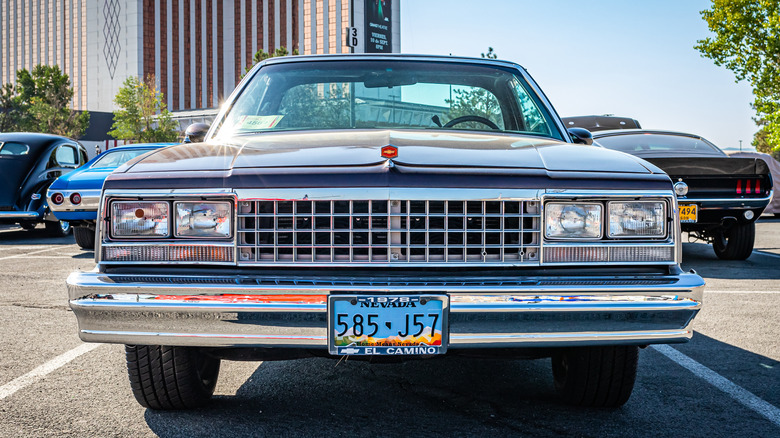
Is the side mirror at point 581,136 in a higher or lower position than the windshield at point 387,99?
lower

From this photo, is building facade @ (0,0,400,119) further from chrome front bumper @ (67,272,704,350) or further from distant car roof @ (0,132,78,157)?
chrome front bumper @ (67,272,704,350)

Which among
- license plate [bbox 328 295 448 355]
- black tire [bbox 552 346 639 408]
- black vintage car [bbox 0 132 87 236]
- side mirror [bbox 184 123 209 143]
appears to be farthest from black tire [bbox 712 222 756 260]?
black vintage car [bbox 0 132 87 236]

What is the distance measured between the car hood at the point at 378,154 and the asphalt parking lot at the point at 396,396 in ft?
3.44

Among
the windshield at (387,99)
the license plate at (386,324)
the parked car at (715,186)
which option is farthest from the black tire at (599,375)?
the parked car at (715,186)

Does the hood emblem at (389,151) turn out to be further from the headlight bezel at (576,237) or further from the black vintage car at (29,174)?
the black vintage car at (29,174)

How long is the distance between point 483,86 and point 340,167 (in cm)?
172

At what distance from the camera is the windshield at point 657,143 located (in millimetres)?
8688

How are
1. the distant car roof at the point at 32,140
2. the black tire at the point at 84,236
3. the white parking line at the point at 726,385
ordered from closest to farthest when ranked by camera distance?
the white parking line at the point at 726,385 < the black tire at the point at 84,236 < the distant car roof at the point at 32,140

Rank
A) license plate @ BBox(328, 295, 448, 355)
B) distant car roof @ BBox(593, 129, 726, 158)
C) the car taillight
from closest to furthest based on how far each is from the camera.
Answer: license plate @ BBox(328, 295, 448, 355) < the car taillight < distant car roof @ BBox(593, 129, 726, 158)

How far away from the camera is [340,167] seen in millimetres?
2484

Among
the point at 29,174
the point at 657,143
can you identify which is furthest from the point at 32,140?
the point at 657,143

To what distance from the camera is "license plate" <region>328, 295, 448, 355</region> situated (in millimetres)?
2346

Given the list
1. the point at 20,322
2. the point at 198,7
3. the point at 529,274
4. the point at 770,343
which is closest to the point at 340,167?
the point at 529,274

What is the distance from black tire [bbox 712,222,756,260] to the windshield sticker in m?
6.54
